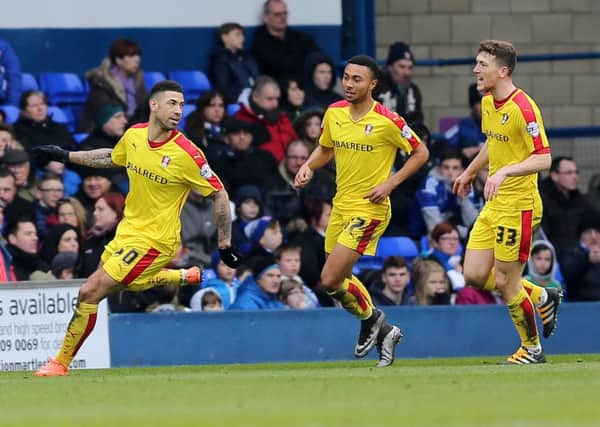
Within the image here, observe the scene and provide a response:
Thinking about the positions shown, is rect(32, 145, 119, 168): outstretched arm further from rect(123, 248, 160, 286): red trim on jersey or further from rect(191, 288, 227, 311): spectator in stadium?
rect(191, 288, 227, 311): spectator in stadium

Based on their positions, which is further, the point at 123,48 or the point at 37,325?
the point at 123,48

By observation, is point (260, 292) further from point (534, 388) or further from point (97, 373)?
point (534, 388)

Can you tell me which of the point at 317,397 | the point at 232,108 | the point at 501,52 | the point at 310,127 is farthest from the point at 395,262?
the point at 317,397

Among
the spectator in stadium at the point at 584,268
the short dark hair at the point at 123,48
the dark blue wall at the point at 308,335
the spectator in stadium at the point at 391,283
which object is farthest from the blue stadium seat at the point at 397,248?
the short dark hair at the point at 123,48

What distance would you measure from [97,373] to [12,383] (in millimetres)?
1406

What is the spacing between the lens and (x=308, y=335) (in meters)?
17.0

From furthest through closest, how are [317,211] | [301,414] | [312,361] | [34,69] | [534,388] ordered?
[34,69]
[317,211]
[312,361]
[534,388]
[301,414]

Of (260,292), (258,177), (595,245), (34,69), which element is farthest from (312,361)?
(34,69)

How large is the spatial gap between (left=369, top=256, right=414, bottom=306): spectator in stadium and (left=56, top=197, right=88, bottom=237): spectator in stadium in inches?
112

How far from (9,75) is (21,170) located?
63.8 inches

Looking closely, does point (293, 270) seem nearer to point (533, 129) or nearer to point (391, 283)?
point (391, 283)

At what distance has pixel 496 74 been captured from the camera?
13.5 meters

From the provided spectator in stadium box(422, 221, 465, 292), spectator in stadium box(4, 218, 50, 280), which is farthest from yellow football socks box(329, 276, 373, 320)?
spectator in stadium box(422, 221, 465, 292)

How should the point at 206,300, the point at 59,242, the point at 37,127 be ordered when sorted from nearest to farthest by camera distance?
the point at 59,242, the point at 206,300, the point at 37,127
